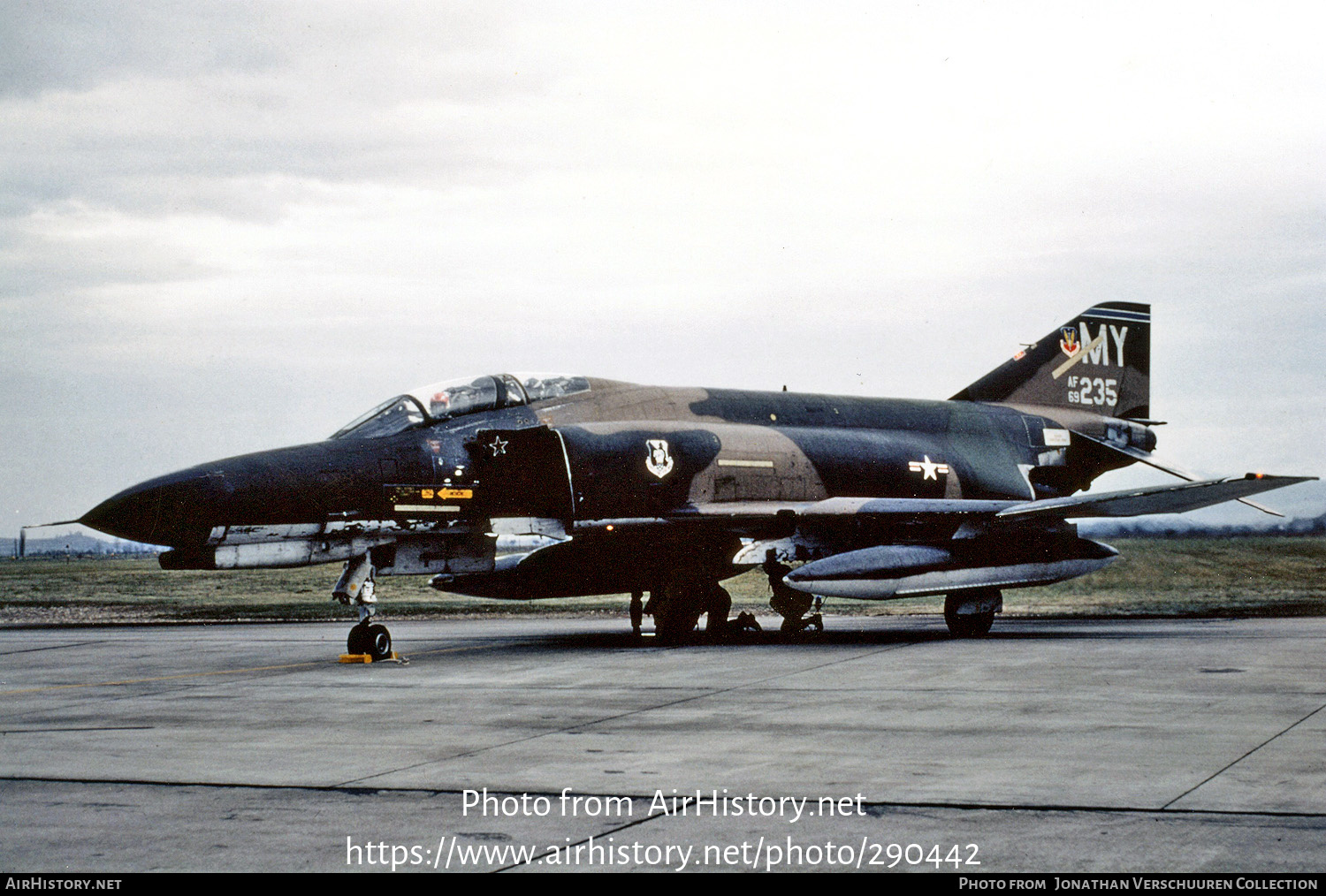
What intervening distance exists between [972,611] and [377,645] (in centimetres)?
816

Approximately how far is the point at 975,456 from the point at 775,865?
15730 mm

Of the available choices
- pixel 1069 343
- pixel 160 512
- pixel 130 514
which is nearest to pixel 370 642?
pixel 160 512

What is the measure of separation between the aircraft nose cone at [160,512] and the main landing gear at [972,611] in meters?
9.72

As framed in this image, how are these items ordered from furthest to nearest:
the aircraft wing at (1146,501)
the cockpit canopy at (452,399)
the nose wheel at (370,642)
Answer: the aircraft wing at (1146,501) → the cockpit canopy at (452,399) → the nose wheel at (370,642)

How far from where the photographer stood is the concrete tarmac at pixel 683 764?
481 cm

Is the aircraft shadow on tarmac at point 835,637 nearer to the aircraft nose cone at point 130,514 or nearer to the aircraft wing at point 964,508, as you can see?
the aircraft wing at point 964,508

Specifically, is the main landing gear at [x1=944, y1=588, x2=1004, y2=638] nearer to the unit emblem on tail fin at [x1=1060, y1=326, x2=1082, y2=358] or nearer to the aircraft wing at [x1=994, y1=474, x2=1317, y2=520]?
the aircraft wing at [x1=994, y1=474, x2=1317, y2=520]

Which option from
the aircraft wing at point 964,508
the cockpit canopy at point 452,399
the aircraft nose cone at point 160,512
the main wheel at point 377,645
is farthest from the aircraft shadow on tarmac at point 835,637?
the aircraft nose cone at point 160,512

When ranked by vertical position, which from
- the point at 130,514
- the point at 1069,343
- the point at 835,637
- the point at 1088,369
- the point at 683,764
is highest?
the point at 1069,343

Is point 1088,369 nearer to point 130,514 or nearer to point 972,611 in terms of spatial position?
point 972,611

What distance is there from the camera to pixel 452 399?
15.1m

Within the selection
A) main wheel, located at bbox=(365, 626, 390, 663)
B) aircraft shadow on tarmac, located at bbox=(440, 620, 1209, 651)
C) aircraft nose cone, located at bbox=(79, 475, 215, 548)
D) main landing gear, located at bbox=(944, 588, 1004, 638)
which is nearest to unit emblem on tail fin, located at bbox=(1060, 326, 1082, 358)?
aircraft shadow on tarmac, located at bbox=(440, 620, 1209, 651)

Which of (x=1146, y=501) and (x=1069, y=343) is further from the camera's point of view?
(x=1069, y=343)

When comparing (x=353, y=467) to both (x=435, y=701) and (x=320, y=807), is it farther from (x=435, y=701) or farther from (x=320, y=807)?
(x=320, y=807)
